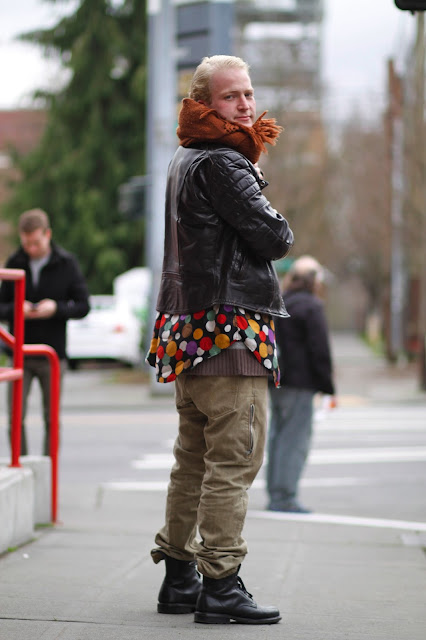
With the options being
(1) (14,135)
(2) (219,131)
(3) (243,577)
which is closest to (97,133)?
(1) (14,135)

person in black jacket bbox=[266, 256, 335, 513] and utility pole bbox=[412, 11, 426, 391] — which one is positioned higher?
utility pole bbox=[412, 11, 426, 391]

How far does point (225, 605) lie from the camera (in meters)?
3.91

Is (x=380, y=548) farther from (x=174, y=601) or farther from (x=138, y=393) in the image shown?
(x=138, y=393)

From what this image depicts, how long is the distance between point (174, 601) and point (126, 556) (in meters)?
1.40

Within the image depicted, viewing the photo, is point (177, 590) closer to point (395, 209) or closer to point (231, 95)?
point (231, 95)

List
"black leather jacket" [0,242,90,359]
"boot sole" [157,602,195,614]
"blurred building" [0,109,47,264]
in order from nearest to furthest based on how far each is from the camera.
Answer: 1. "boot sole" [157,602,195,614]
2. "black leather jacket" [0,242,90,359]
3. "blurred building" [0,109,47,264]

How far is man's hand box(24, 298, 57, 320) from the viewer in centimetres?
720

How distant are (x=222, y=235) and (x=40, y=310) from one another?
3413 millimetres

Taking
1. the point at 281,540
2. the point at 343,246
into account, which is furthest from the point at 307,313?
the point at 343,246

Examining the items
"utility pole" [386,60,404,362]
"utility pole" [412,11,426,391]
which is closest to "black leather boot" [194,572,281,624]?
"utility pole" [412,11,426,391]

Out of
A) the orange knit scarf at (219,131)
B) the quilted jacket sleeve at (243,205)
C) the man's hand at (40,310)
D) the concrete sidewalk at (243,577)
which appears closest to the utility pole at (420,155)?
the man's hand at (40,310)

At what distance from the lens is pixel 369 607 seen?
A: 171 inches

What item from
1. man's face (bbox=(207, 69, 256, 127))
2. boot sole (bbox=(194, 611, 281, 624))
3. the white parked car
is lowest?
the white parked car

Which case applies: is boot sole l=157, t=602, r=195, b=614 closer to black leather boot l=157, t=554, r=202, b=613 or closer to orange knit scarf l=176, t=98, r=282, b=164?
black leather boot l=157, t=554, r=202, b=613
